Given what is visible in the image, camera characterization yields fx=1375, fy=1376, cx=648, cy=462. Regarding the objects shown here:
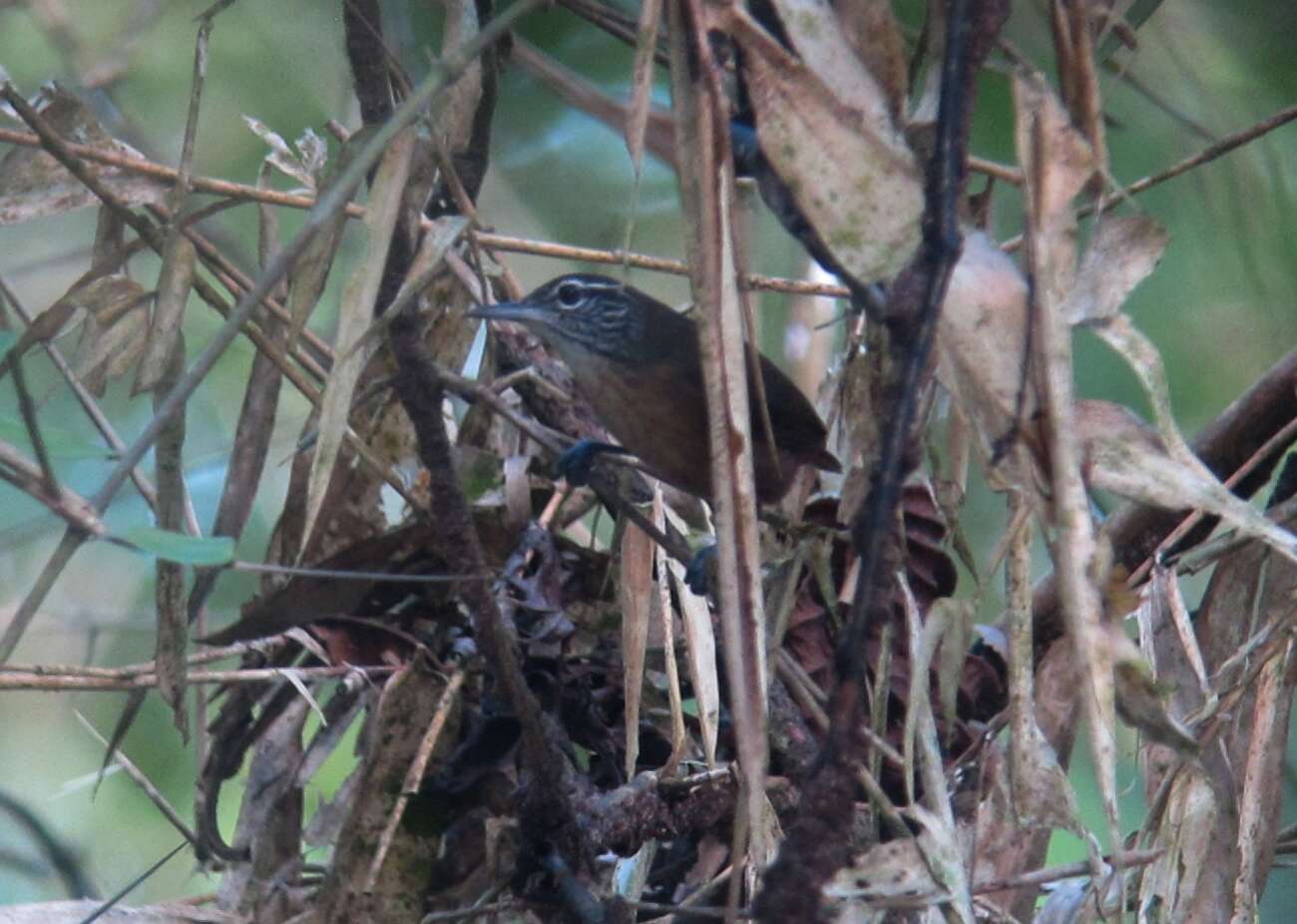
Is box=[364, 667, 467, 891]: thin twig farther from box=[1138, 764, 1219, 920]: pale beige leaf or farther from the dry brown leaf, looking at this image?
box=[1138, 764, 1219, 920]: pale beige leaf

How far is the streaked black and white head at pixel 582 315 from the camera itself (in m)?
2.41

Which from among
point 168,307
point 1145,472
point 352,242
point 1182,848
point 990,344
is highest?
point 352,242

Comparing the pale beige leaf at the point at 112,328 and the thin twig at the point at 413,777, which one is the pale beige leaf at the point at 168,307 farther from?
the thin twig at the point at 413,777

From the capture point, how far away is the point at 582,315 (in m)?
2.43

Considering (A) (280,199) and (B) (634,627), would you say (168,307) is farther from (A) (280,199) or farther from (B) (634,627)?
(B) (634,627)

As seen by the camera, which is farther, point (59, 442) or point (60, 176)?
point (60, 176)

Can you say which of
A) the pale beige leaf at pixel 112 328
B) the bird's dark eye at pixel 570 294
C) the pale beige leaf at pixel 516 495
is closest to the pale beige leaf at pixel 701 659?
the pale beige leaf at pixel 516 495

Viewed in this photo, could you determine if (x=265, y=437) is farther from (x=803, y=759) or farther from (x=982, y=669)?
(x=982, y=669)

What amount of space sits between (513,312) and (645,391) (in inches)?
10.8

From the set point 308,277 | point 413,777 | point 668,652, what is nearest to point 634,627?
point 668,652

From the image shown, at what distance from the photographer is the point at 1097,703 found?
1.09 metres

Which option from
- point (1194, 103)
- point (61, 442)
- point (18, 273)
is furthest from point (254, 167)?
point (1194, 103)

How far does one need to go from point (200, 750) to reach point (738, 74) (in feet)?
4.77

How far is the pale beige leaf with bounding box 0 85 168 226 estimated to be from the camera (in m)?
1.81
